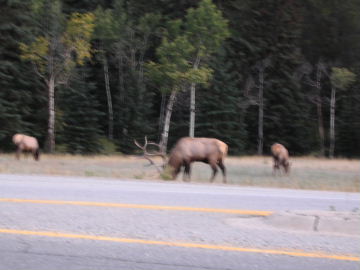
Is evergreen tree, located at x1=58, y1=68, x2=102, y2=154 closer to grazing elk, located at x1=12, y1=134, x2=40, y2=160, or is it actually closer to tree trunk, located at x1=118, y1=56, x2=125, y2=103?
tree trunk, located at x1=118, y1=56, x2=125, y2=103

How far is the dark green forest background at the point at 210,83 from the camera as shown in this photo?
41531 mm

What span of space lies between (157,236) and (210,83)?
→ 4118 cm

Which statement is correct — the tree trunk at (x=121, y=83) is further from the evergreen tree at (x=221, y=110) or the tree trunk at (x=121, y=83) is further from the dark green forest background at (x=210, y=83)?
the evergreen tree at (x=221, y=110)

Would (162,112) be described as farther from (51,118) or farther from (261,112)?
(51,118)

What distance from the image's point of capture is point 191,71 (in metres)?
39.5

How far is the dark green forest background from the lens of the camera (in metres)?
41.5

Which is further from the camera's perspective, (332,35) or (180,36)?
(332,35)

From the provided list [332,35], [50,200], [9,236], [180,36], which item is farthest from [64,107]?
[9,236]

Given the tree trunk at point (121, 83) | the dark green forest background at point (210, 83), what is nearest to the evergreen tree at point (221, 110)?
the dark green forest background at point (210, 83)

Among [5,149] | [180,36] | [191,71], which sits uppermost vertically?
[180,36]

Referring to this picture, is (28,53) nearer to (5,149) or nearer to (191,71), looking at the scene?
(5,149)

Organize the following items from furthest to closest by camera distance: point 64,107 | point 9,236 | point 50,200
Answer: point 64,107
point 50,200
point 9,236

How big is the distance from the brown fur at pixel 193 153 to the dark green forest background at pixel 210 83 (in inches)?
868

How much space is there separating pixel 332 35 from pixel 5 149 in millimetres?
34331
